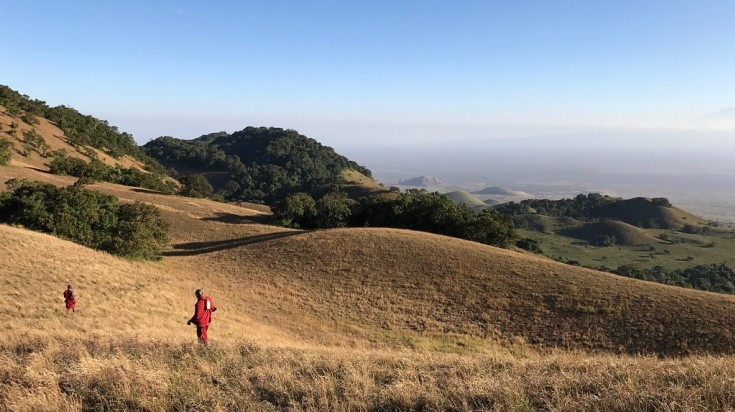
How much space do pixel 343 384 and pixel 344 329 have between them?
59.0ft

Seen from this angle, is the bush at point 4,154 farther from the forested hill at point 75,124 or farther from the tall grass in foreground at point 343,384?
the tall grass in foreground at point 343,384

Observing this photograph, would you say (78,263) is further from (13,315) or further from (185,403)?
(185,403)

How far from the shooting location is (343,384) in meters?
6.58

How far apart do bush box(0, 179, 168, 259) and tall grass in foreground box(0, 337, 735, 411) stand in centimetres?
2680

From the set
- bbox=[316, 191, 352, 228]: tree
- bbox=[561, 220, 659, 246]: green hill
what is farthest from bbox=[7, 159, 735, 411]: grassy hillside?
bbox=[561, 220, 659, 246]: green hill

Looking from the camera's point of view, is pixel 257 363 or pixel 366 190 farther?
pixel 366 190

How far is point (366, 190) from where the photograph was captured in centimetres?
13675

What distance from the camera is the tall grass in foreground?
570cm

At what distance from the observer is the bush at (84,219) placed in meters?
32.2

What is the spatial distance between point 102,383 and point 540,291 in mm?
28420

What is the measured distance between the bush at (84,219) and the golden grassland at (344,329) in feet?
8.33

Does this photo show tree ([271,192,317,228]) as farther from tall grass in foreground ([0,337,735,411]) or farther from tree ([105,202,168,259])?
tall grass in foreground ([0,337,735,411])

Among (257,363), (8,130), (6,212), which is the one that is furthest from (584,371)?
(8,130)

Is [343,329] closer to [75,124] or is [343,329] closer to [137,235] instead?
[137,235]
